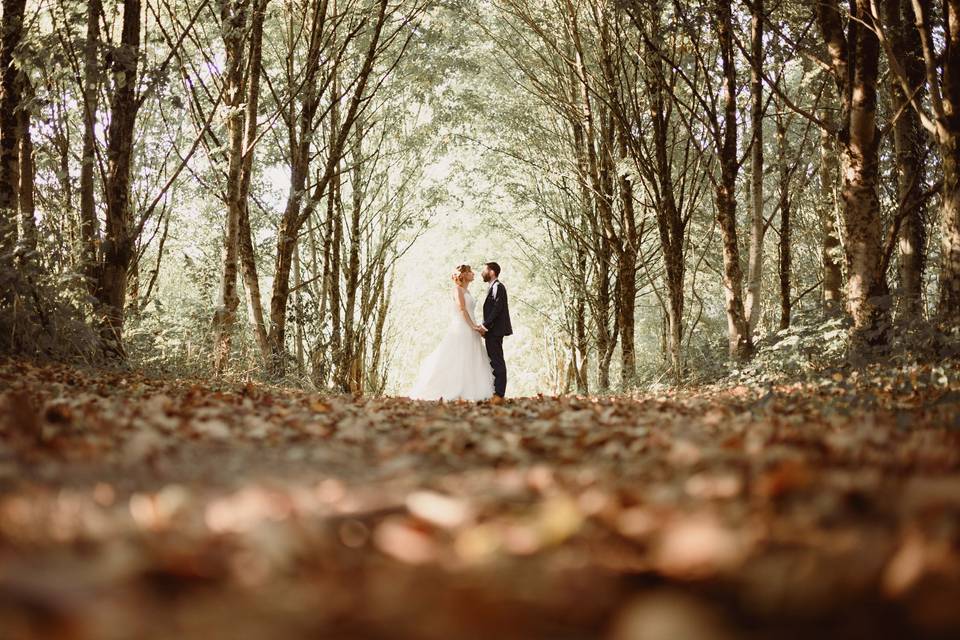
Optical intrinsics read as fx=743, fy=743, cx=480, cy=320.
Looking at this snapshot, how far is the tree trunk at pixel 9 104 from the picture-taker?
9.41 meters

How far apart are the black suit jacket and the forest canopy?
3.49 metres

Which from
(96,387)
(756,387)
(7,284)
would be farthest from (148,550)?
(756,387)

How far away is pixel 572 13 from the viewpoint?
1452 cm

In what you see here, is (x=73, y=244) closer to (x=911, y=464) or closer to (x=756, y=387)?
(x=756, y=387)

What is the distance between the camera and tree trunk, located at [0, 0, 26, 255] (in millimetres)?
9406

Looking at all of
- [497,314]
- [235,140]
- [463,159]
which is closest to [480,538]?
[497,314]

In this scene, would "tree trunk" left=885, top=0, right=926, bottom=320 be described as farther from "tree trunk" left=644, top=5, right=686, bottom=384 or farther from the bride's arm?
the bride's arm

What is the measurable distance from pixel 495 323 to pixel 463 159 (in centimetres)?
1321

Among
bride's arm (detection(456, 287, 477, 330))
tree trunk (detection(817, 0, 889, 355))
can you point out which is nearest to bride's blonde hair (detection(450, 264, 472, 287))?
bride's arm (detection(456, 287, 477, 330))

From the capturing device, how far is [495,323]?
11195mm

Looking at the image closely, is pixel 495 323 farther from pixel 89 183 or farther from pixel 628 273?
pixel 89 183

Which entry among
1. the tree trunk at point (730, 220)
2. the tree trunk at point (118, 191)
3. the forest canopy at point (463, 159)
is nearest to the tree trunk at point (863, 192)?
the forest canopy at point (463, 159)

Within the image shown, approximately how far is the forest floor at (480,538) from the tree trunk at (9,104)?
24.0 feet

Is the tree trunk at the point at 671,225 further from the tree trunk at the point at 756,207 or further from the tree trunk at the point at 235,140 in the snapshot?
the tree trunk at the point at 235,140
